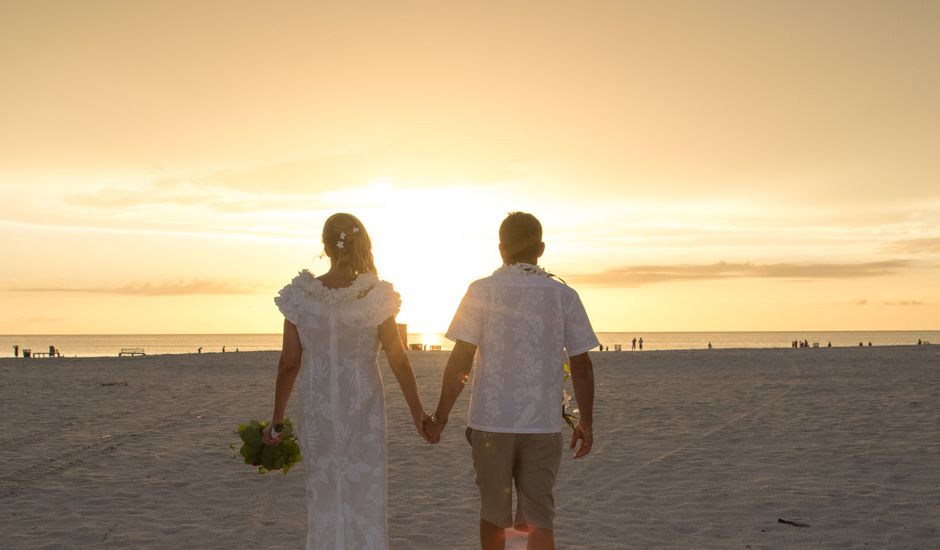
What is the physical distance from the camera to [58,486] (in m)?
9.58

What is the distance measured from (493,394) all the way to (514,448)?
13.8 inches

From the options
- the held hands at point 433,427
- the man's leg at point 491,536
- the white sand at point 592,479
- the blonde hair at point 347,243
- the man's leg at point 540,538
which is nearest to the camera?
the man's leg at point 540,538

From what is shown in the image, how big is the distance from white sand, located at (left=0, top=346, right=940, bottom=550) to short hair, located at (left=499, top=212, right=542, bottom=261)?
3.35m

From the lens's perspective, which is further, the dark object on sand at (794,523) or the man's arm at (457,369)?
the dark object on sand at (794,523)

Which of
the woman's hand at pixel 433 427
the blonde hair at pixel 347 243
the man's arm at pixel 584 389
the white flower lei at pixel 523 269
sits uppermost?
the blonde hair at pixel 347 243

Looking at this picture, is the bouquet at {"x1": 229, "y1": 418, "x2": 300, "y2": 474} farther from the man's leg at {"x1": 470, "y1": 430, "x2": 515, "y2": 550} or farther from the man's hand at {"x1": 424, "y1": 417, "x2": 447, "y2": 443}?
the man's leg at {"x1": 470, "y1": 430, "x2": 515, "y2": 550}

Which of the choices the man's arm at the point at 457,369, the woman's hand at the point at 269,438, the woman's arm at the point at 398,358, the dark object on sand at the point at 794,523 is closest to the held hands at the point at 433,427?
the woman's arm at the point at 398,358

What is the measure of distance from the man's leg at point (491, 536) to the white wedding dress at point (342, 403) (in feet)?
2.56

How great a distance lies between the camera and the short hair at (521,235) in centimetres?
484

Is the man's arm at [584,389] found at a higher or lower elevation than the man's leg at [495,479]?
higher

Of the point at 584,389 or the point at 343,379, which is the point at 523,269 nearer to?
the point at 584,389

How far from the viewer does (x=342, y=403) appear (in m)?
5.17

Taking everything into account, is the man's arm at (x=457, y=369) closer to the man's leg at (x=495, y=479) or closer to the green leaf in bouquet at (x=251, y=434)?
the man's leg at (x=495, y=479)

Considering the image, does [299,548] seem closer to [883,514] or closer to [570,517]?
[570,517]
